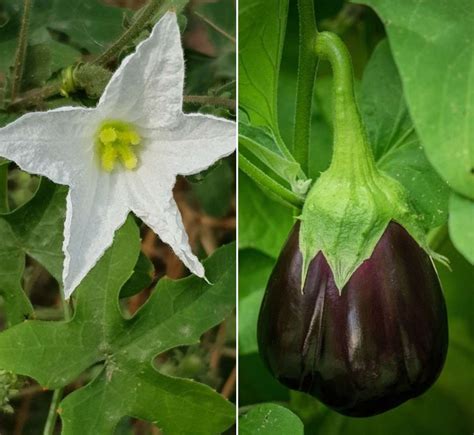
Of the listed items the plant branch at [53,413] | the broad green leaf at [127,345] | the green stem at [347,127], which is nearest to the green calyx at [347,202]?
the green stem at [347,127]

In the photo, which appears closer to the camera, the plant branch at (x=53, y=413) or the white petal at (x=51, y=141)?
the white petal at (x=51, y=141)

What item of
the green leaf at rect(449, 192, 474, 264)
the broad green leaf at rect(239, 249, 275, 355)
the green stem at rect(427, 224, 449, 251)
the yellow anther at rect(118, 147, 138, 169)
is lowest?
the broad green leaf at rect(239, 249, 275, 355)

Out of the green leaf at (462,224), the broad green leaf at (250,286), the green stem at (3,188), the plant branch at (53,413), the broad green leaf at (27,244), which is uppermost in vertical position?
the green leaf at (462,224)

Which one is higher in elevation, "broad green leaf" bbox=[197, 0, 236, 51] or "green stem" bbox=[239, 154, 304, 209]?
"broad green leaf" bbox=[197, 0, 236, 51]

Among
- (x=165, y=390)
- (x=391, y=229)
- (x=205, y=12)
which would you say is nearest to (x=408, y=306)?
(x=391, y=229)

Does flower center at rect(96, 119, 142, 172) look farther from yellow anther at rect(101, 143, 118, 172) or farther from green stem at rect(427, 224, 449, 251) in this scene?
green stem at rect(427, 224, 449, 251)

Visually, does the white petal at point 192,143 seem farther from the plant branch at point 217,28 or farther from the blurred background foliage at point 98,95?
the plant branch at point 217,28

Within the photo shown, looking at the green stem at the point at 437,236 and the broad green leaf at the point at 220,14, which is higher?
the broad green leaf at the point at 220,14

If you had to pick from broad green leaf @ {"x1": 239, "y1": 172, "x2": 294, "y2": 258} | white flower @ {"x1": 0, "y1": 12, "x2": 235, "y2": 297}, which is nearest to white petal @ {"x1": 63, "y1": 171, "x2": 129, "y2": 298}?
white flower @ {"x1": 0, "y1": 12, "x2": 235, "y2": 297}

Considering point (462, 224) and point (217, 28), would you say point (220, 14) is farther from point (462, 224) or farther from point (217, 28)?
point (462, 224)
